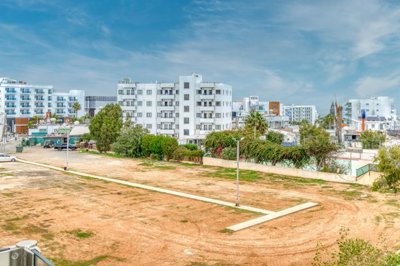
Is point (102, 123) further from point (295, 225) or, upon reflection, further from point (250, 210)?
point (295, 225)

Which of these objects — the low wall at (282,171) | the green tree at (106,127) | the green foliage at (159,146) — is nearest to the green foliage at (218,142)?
the low wall at (282,171)

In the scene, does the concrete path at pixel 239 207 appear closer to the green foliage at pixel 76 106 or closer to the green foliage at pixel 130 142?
the green foliage at pixel 130 142

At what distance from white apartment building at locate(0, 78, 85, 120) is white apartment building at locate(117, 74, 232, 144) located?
201 feet

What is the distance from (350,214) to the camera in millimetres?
26047

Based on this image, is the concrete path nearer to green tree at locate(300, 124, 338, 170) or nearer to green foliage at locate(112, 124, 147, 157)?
green tree at locate(300, 124, 338, 170)

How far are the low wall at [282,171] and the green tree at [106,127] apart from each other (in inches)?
913

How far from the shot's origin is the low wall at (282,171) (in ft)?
132

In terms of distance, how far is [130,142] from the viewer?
62969mm

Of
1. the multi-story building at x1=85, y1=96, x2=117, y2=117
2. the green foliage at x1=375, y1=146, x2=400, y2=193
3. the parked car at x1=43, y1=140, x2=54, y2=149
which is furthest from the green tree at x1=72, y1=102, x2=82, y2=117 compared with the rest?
the green foliage at x1=375, y1=146, x2=400, y2=193

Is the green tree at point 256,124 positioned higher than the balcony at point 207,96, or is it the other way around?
the balcony at point 207,96

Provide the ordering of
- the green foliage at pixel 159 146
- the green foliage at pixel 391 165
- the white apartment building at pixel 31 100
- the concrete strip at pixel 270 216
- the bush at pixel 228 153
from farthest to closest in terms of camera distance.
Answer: the white apartment building at pixel 31 100
the green foliage at pixel 159 146
the bush at pixel 228 153
the green foliage at pixel 391 165
the concrete strip at pixel 270 216

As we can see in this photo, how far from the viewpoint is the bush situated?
5162 cm

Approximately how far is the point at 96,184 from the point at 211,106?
185 ft

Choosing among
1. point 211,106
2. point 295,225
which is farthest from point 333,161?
point 211,106
